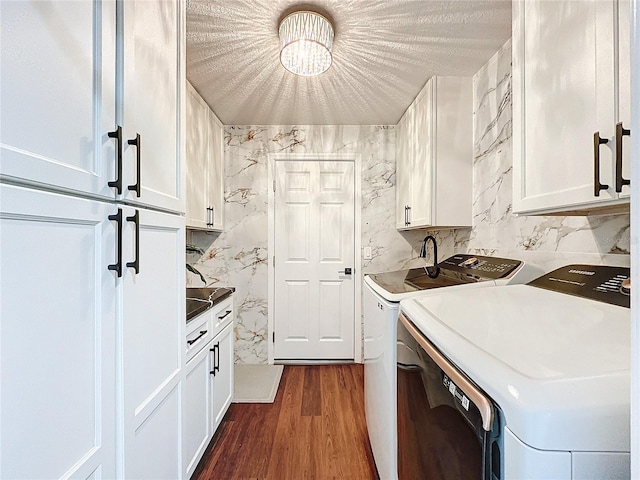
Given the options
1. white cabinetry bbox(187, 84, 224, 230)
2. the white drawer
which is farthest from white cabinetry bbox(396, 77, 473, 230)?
white cabinetry bbox(187, 84, 224, 230)

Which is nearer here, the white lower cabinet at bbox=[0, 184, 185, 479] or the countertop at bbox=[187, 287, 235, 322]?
the white lower cabinet at bbox=[0, 184, 185, 479]

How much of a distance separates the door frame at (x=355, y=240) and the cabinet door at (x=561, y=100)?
6.91 ft

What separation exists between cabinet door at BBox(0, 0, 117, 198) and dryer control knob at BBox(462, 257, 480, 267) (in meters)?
1.80

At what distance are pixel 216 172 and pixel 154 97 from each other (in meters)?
2.07

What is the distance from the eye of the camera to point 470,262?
2.03 m

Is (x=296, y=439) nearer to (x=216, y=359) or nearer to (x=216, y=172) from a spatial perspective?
(x=216, y=359)

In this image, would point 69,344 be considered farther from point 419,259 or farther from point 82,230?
point 419,259

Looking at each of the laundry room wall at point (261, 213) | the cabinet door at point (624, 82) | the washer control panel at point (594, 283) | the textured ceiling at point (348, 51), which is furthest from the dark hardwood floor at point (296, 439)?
the textured ceiling at point (348, 51)

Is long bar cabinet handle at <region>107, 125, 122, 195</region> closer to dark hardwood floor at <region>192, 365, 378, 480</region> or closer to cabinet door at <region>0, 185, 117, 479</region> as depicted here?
cabinet door at <region>0, 185, 117, 479</region>

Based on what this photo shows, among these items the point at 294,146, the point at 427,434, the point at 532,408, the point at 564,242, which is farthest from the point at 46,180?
the point at 294,146

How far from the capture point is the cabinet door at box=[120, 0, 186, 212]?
3.03 ft

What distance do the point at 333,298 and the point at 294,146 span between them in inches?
60.4

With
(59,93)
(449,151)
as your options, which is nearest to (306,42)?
(449,151)

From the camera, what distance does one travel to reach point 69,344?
73cm
